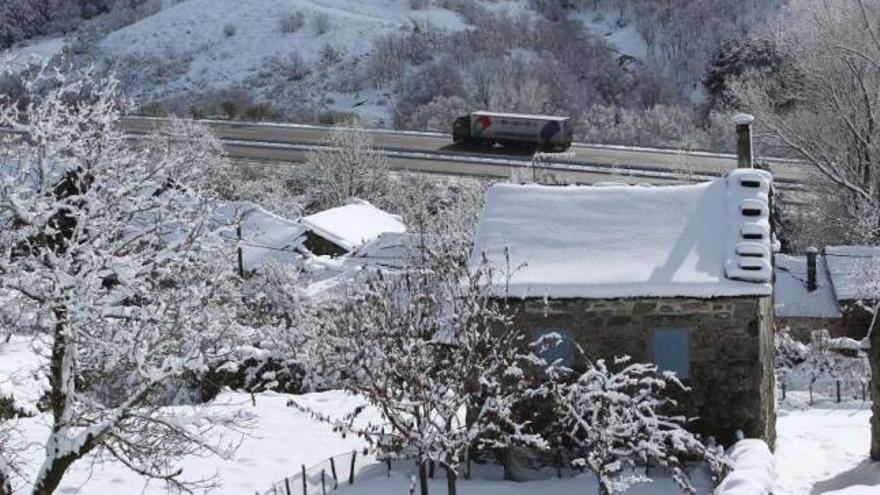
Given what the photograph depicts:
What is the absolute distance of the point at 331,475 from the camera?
1620cm

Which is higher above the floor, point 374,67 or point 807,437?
point 374,67

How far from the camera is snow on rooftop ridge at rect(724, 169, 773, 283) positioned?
1592 cm

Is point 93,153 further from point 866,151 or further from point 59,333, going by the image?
point 866,151

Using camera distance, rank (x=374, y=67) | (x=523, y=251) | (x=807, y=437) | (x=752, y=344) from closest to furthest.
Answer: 1. (x=752, y=344)
2. (x=523, y=251)
3. (x=807, y=437)
4. (x=374, y=67)

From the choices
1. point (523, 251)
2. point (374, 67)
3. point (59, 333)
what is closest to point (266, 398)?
point (523, 251)

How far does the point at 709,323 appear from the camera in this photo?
1603cm

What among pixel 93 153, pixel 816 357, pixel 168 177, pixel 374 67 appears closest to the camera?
pixel 93 153

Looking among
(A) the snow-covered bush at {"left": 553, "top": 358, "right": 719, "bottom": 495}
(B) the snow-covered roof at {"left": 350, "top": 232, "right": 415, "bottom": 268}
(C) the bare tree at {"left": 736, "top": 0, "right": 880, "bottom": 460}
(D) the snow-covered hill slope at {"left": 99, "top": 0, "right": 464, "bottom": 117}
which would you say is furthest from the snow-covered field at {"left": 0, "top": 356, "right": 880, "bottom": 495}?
(D) the snow-covered hill slope at {"left": 99, "top": 0, "right": 464, "bottom": 117}

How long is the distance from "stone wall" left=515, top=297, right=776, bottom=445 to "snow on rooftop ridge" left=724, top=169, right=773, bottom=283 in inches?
17.4

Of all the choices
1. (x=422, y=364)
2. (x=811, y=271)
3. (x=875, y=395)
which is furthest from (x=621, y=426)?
(x=811, y=271)

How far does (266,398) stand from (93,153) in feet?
33.9

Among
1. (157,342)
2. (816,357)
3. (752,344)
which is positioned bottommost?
(816,357)

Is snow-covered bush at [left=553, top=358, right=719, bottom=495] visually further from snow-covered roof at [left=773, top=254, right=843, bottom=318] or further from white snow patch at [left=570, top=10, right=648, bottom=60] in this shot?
white snow patch at [left=570, top=10, right=648, bottom=60]

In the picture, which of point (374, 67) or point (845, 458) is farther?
point (374, 67)
